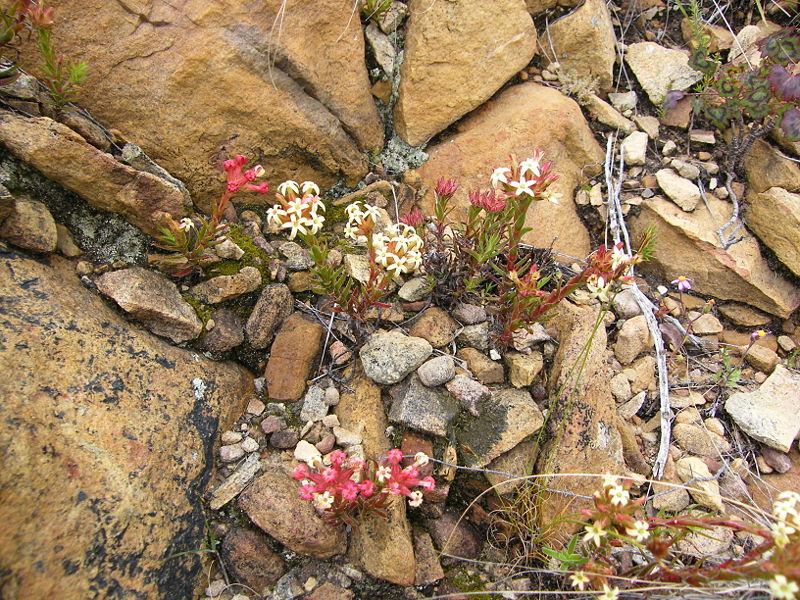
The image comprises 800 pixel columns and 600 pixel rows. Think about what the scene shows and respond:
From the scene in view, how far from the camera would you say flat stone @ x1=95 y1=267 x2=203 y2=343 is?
346 centimetres

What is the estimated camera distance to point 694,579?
2.64 metres

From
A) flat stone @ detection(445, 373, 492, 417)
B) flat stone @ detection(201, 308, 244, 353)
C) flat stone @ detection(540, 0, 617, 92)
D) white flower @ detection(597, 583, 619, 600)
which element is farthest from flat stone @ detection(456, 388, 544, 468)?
flat stone @ detection(540, 0, 617, 92)

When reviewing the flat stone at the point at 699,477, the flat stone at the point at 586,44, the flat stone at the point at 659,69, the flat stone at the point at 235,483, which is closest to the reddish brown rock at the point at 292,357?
the flat stone at the point at 235,483

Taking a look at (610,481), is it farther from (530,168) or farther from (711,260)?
(711,260)

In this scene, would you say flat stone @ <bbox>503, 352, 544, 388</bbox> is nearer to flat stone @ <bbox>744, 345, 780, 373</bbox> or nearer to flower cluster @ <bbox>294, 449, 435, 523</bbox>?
flower cluster @ <bbox>294, 449, 435, 523</bbox>

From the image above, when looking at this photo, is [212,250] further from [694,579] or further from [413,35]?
[694,579]

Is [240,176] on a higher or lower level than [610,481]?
higher

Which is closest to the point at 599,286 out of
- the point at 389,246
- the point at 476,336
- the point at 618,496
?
the point at 476,336

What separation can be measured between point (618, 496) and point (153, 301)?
3.09m

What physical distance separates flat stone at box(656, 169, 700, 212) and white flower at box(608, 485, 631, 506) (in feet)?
9.34

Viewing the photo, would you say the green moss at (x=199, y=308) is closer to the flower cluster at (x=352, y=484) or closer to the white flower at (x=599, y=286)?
the flower cluster at (x=352, y=484)

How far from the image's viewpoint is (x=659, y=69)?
203 inches

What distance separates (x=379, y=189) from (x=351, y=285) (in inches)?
41.4

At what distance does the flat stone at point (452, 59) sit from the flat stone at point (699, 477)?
3349mm
